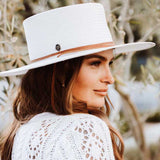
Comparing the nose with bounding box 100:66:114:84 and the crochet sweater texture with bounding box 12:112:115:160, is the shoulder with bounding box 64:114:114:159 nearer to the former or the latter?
the crochet sweater texture with bounding box 12:112:115:160

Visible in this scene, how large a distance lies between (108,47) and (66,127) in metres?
0.45

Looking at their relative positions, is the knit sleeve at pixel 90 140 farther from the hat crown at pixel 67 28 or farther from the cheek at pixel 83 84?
the hat crown at pixel 67 28

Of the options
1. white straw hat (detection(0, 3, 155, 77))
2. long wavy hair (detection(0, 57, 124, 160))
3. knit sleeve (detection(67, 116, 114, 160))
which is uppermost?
white straw hat (detection(0, 3, 155, 77))

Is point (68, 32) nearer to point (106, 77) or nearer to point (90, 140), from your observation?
point (106, 77)

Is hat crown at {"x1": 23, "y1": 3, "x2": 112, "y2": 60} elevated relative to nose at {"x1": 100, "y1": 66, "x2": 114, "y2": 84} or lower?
elevated

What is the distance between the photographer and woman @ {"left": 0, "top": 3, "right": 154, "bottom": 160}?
56.8 inches

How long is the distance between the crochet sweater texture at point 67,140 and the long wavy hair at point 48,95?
0.10m

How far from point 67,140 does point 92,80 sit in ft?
1.19

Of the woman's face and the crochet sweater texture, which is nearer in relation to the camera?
the crochet sweater texture

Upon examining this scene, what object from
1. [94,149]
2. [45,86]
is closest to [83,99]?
[45,86]

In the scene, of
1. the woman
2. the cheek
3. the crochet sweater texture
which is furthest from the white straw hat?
the crochet sweater texture

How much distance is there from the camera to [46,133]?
1.44 m

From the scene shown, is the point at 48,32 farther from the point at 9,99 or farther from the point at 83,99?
the point at 9,99

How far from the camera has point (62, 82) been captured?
1.61 meters
